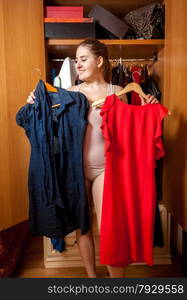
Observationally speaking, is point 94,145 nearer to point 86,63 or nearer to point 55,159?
point 55,159

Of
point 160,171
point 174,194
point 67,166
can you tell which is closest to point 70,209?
point 67,166

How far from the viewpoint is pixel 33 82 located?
1.64 metres

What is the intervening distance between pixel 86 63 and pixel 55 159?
544mm

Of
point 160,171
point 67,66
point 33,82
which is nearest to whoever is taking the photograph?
point 33,82

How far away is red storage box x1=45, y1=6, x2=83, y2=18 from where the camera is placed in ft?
5.48

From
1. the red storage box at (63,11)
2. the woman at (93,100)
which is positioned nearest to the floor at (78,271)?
the woman at (93,100)

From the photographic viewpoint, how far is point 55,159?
1352mm

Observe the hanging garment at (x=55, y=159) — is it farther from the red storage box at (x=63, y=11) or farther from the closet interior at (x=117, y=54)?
the red storage box at (x=63, y=11)

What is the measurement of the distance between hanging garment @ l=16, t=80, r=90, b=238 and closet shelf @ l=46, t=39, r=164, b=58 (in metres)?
0.53

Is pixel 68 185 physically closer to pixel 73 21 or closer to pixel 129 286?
pixel 129 286

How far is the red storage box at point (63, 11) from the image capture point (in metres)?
1.67

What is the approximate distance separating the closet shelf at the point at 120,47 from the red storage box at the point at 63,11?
0.55 ft

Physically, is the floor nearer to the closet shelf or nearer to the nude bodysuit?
the nude bodysuit

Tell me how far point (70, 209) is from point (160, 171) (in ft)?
2.73
